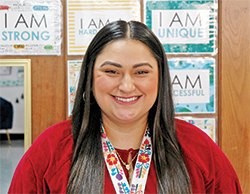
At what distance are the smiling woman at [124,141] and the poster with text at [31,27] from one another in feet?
2.97

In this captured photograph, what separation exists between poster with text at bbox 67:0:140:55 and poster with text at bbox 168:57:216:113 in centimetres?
54

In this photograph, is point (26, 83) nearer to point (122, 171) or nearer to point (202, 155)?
point (122, 171)

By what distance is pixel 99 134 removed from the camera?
1.22 m

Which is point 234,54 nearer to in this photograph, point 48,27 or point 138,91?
point 138,91

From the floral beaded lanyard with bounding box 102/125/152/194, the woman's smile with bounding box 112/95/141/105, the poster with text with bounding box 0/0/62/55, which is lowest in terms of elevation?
the floral beaded lanyard with bounding box 102/125/152/194

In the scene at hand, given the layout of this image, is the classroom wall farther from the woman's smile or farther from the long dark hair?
the woman's smile

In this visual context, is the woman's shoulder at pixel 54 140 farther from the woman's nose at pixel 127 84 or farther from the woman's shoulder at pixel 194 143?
the woman's shoulder at pixel 194 143

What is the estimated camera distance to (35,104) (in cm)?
196

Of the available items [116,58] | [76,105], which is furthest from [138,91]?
[76,105]

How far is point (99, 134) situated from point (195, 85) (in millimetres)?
1051

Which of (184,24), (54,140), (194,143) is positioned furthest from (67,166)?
(184,24)

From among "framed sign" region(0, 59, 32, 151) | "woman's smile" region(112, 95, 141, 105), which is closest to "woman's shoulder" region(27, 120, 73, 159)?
"woman's smile" region(112, 95, 141, 105)

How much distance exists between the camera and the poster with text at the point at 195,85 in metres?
1.99

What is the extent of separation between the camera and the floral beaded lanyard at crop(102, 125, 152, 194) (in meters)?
1.11
